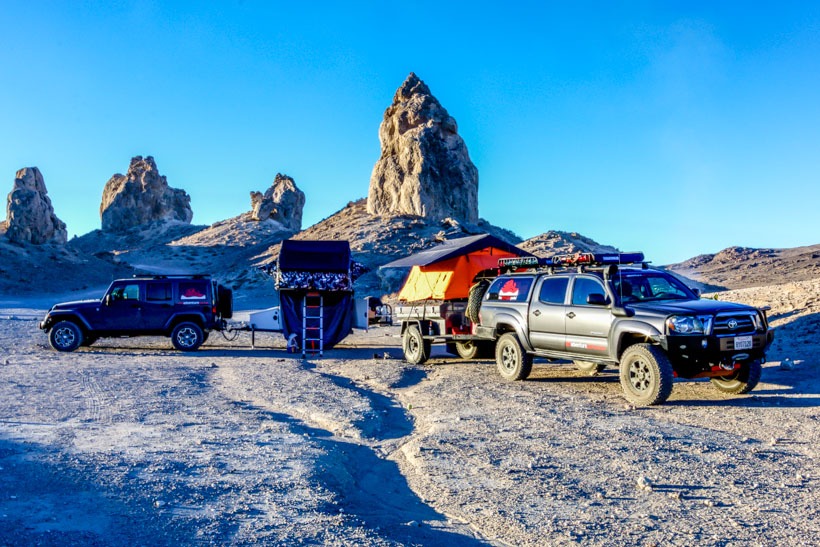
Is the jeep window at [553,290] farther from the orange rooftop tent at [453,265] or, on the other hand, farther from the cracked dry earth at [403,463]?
the orange rooftop tent at [453,265]

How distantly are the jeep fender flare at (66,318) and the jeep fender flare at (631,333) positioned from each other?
47.1 ft

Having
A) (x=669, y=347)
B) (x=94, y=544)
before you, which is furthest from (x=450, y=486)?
(x=669, y=347)

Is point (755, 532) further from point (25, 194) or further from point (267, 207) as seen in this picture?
point (267, 207)

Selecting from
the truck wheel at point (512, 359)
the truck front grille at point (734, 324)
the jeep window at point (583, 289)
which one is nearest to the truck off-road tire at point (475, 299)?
the truck wheel at point (512, 359)

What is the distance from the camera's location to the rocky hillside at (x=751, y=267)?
4350 centimetres

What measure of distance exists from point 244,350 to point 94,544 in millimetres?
15837

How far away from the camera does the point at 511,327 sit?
13.0 metres

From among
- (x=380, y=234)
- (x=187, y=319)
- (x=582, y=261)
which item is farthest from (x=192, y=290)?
(x=380, y=234)

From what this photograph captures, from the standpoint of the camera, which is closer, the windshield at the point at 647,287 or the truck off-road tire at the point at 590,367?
the windshield at the point at 647,287

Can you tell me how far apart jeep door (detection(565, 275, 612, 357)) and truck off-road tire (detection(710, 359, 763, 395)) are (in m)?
1.90

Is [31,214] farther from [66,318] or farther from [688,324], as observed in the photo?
[688,324]

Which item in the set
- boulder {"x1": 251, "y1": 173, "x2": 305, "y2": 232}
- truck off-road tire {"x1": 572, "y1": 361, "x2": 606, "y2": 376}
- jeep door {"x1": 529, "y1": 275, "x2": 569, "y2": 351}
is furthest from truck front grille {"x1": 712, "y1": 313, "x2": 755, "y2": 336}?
boulder {"x1": 251, "y1": 173, "x2": 305, "y2": 232}

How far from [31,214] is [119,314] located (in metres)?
76.1

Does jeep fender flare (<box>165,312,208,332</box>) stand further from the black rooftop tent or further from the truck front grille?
the truck front grille
